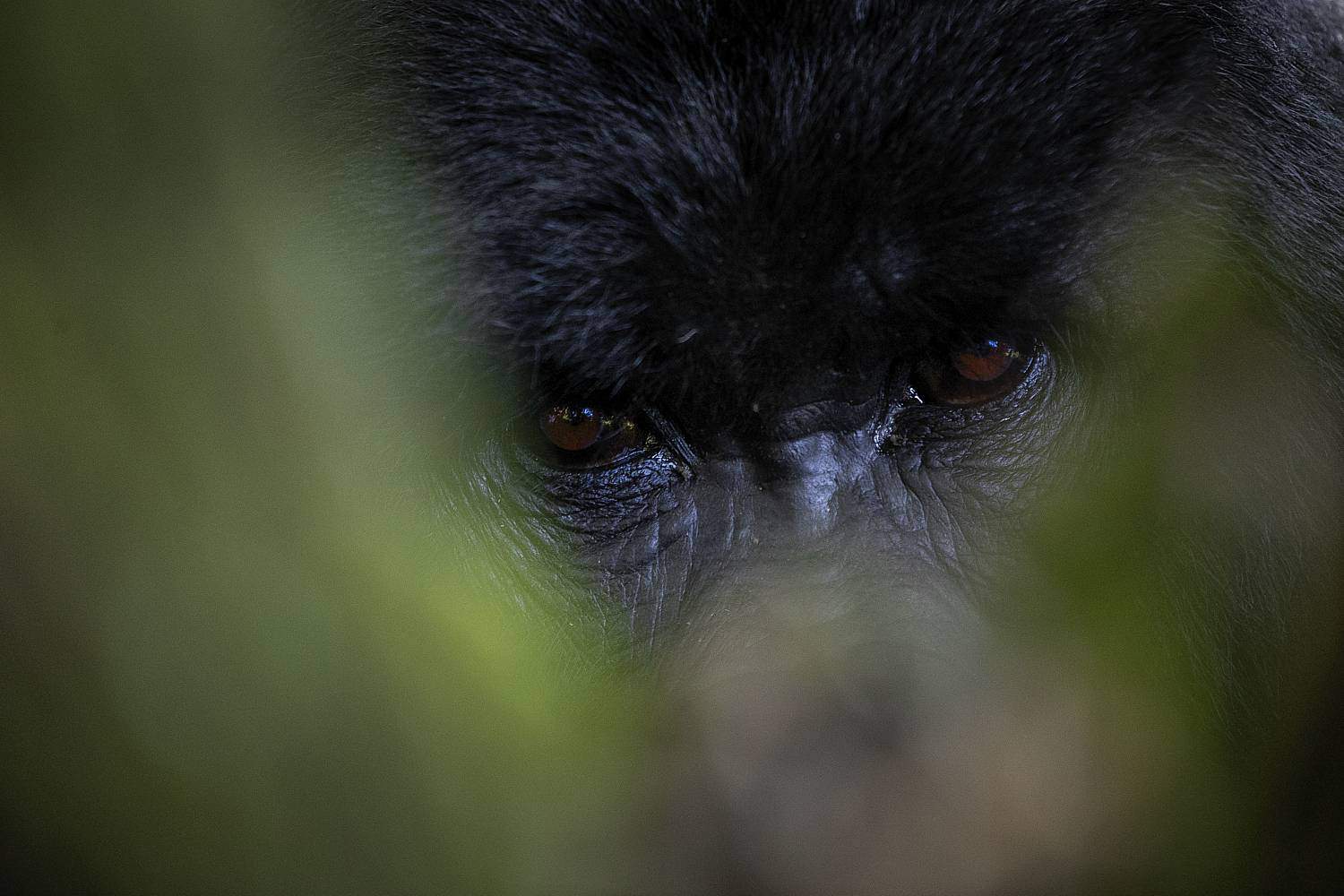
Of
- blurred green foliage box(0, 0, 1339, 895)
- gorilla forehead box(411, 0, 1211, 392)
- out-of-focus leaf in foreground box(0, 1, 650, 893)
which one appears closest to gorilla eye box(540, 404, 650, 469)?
gorilla forehead box(411, 0, 1211, 392)

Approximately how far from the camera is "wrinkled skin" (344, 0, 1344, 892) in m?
1.27

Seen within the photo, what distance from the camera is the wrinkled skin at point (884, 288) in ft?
4.17

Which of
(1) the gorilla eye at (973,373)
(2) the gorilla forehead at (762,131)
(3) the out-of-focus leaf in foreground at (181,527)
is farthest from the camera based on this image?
(1) the gorilla eye at (973,373)

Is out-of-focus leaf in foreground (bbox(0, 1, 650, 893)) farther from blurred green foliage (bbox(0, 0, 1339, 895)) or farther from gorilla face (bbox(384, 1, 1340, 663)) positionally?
gorilla face (bbox(384, 1, 1340, 663))

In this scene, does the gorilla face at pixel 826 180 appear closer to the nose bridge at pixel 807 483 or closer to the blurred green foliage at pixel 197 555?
the nose bridge at pixel 807 483

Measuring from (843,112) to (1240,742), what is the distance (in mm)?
954

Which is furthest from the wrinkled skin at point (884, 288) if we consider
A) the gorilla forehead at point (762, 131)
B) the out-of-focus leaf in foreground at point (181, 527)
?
the out-of-focus leaf in foreground at point (181, 527)

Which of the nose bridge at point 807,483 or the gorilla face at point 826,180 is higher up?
the gorilla face at point 826,180

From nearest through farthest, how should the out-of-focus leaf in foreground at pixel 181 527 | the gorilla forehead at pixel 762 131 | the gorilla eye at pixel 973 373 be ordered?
the out-of-focus leaf in foreground at pixel 181 527 → the gorilla forehead at pixel 762 131 → the gorilla eye at pixel 973 373

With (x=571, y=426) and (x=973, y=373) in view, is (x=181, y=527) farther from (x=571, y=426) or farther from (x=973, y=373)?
(x=973, y=373)

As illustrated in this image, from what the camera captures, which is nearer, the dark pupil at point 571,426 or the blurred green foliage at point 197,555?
the blurred green foliage at point 197,555

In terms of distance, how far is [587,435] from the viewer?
4.74 ft

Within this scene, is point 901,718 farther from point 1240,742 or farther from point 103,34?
point 103,34

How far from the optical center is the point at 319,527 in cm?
64
